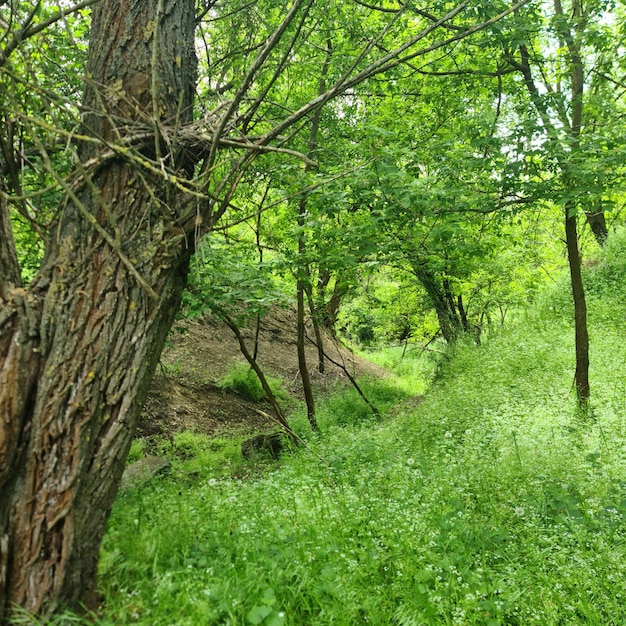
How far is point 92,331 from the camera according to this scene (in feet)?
7.05

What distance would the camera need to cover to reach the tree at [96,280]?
1895 millimetres

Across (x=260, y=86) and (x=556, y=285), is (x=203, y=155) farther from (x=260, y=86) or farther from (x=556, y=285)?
(x=556, y=285)

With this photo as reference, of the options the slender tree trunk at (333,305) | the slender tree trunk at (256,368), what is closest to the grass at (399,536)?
the slender tree trunk at (256,368)

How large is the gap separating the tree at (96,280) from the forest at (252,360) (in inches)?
0.5

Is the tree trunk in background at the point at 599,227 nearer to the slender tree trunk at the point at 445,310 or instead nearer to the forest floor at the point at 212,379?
the slender tree trunk at the point at 445,310

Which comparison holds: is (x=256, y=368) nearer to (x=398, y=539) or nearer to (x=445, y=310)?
(x=398, y=539)

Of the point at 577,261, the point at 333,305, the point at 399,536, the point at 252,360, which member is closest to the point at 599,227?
the point at 333,305

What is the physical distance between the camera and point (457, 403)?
659 centimetres

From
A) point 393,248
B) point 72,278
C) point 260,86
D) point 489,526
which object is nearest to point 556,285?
point 393,248

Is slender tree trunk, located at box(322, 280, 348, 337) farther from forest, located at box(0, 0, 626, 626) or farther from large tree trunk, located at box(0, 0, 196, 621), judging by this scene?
large tree trunk, located at box(0, 0, 196, 621)

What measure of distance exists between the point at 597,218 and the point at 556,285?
2.78 metres

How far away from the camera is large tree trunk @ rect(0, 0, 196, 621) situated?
1896 mm

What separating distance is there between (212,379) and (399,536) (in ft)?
22.5

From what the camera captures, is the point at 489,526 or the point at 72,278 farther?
the point at 489,526
